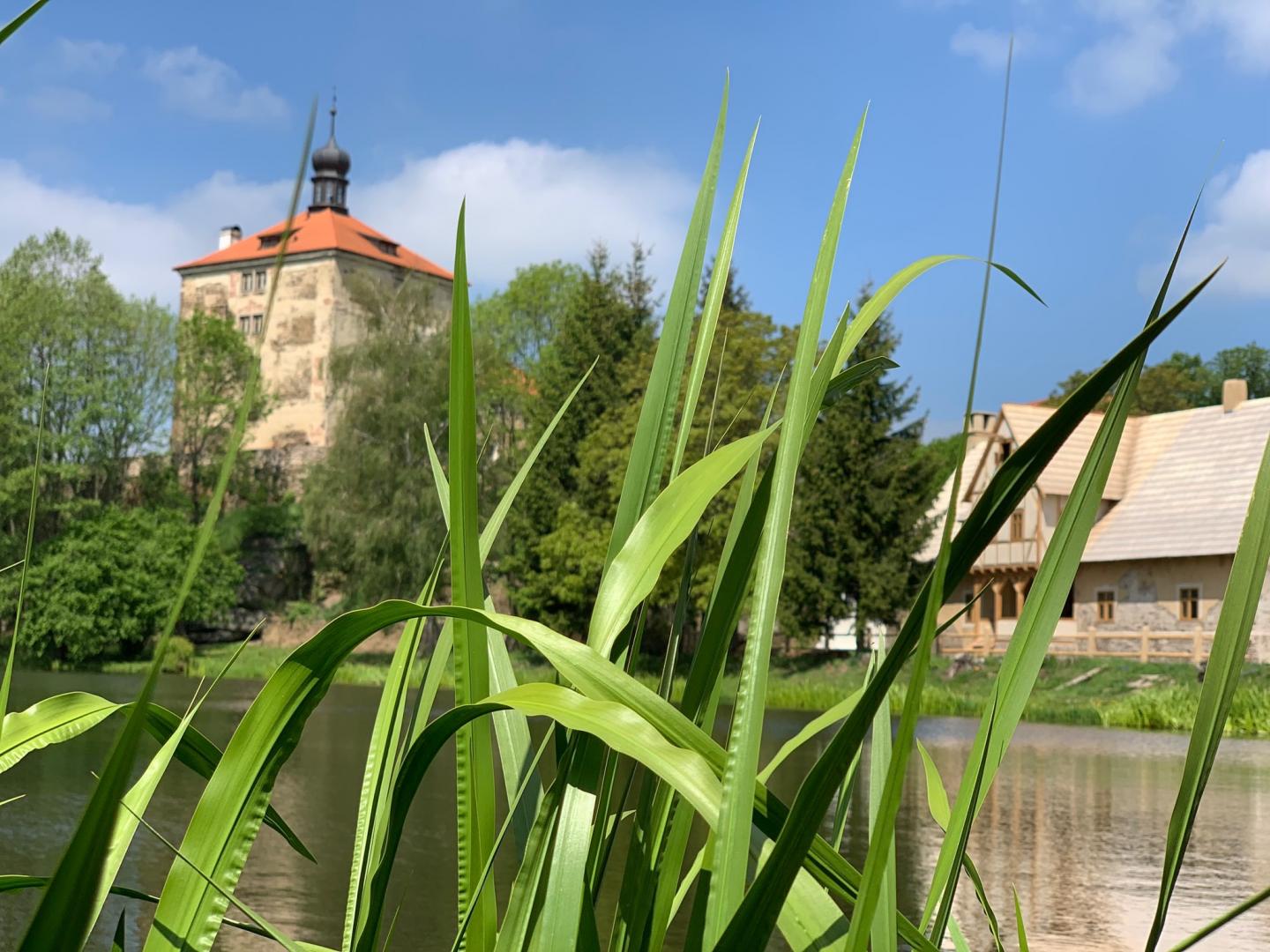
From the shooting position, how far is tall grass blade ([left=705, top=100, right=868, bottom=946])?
0.54 m

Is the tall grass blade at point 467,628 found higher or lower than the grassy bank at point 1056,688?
higher

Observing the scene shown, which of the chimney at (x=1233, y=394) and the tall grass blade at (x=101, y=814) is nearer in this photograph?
the tall grass blade at (x=101, y=814)

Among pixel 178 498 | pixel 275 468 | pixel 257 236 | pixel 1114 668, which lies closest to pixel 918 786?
pixel 1114 668

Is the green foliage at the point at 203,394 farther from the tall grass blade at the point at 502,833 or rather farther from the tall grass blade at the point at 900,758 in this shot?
the tall grass blade at the point at 900,758

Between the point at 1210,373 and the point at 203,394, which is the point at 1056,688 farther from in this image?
the point at 1210,373

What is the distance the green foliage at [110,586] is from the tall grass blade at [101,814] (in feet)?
106

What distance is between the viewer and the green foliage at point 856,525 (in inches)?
1186

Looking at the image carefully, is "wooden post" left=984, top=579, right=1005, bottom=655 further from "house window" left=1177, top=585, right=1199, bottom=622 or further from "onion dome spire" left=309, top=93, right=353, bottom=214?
"onion dome spire" left=309, top=93, right=353, bottom=214

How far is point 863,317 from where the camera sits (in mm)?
765

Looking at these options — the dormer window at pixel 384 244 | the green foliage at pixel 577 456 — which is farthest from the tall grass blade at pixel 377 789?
the dormer window at pixel 384 244

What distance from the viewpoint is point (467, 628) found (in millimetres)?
729

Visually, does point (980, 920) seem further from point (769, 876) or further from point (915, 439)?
point (915, 439)

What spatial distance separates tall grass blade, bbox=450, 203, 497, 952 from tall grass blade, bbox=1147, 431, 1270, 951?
33 cm

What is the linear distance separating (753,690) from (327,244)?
5475 centimetres
